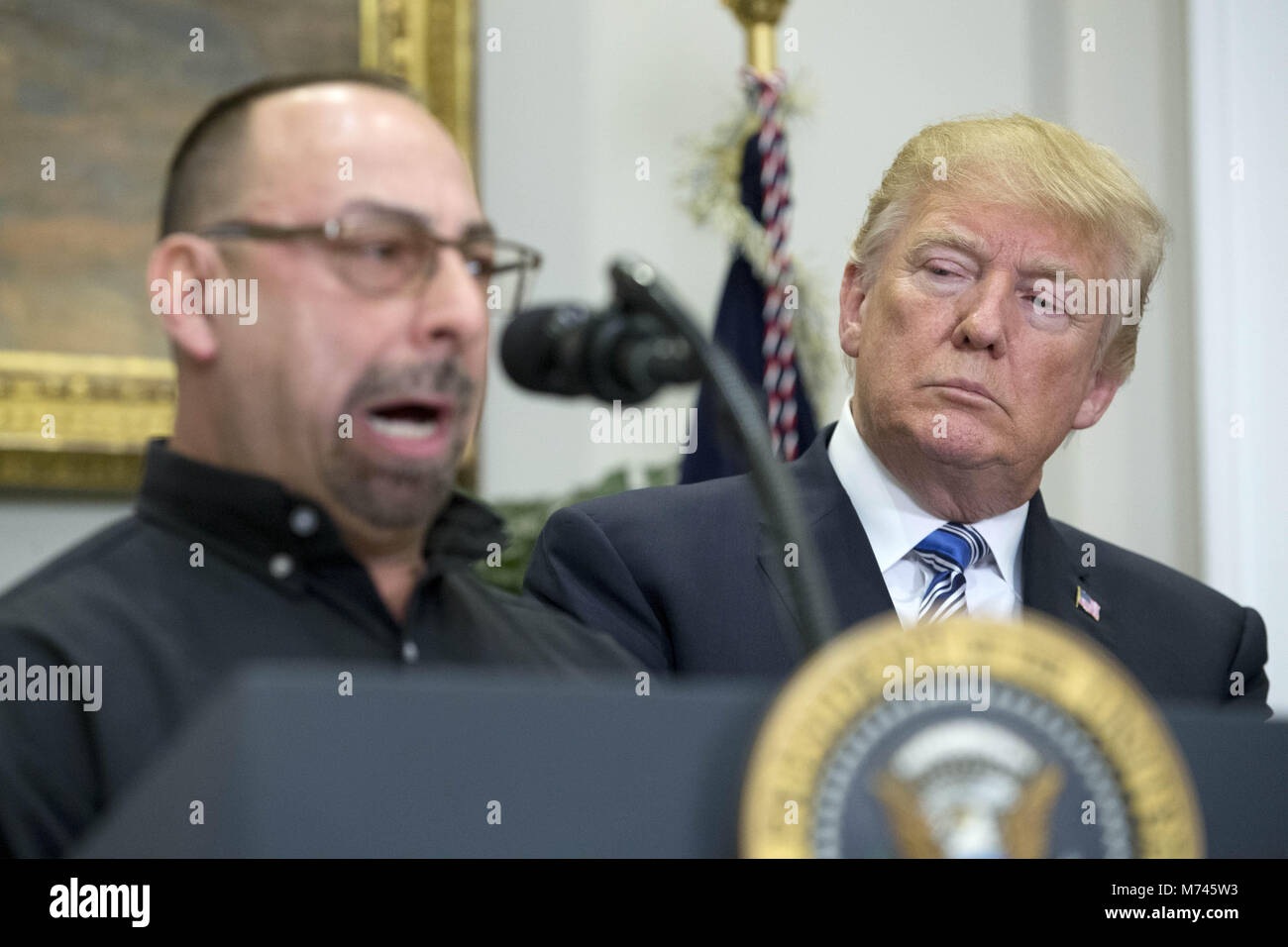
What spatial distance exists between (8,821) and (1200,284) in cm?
324

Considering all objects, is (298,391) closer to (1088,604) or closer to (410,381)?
(410,381)

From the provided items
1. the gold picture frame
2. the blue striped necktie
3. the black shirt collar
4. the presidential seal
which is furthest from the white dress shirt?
the gold picture frame

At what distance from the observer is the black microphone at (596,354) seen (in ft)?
2.68

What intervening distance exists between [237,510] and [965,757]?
470mm

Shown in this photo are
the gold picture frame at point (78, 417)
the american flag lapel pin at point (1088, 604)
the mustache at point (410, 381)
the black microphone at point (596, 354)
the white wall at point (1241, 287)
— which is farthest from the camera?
the white wall at point (1241, 287)

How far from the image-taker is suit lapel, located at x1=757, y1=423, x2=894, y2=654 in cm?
149

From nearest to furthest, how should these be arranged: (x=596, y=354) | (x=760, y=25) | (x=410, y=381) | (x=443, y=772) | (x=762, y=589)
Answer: (x=443, y=772) < (x=596, y=354) < (x=410, y=381) < (x=762, y=589) < (x=760, y=25)

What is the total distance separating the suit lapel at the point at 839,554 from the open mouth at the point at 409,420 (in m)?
0.52

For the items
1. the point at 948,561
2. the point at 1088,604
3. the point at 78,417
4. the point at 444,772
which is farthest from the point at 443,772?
the point at 78,417

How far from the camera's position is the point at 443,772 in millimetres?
657

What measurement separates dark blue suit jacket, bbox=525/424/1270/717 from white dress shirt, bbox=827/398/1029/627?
0.02 metres

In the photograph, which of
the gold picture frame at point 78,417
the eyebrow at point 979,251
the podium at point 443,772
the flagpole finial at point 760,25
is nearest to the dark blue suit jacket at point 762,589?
the eyebrow at point 979,251

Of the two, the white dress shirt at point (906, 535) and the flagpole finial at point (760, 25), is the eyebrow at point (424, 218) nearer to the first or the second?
the white dress shirt at point (906, 535)

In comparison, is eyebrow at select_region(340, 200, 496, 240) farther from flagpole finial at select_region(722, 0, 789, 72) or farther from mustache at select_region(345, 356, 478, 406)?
flagpole finial at select_region(722, 0, 789, 72)
